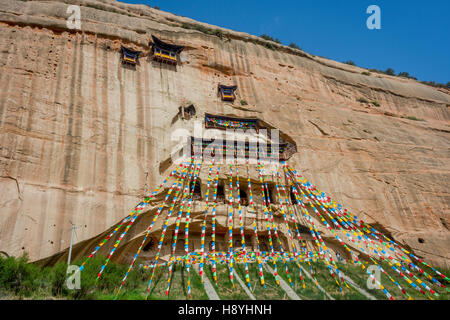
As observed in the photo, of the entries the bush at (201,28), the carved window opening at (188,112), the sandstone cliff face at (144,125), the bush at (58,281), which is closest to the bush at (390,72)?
the sandstone cliff face at (144,125)

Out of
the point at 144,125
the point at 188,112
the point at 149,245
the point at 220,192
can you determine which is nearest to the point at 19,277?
the point at 149,245

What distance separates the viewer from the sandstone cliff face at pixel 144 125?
1327 cm

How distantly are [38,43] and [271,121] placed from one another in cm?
1457

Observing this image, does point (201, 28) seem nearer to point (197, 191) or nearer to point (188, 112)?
point (188, 112)

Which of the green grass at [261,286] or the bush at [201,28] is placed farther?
the bush at [201,28]

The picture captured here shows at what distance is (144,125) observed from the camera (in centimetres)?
1681

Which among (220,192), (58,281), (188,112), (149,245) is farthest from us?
(188,112)

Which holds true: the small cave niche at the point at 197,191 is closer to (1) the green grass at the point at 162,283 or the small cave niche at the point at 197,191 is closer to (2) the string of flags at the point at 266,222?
(2) the string of flags at the point at 266,222

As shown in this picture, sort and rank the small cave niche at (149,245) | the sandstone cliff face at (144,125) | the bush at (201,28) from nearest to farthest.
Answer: the sandstone cliff face at (144,125), the small cave niche at (149,245), the bush at (201,28)

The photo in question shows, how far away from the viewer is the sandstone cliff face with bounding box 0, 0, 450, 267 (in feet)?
43.5

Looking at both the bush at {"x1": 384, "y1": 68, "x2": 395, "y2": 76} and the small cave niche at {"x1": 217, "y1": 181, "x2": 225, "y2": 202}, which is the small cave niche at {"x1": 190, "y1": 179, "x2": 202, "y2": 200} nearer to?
the small cave niche at {"x1": 217, "y1": 181, "x2": 225, "y2": 202}

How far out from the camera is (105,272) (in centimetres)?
1142

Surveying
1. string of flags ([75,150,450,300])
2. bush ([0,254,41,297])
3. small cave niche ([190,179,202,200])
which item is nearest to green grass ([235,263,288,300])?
string of flags ([75,150,450,300])

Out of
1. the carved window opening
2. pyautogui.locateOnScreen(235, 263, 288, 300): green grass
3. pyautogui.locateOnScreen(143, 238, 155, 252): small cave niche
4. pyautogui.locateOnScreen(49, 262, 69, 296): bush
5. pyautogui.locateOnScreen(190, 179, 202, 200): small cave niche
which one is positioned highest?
the carved window opening
